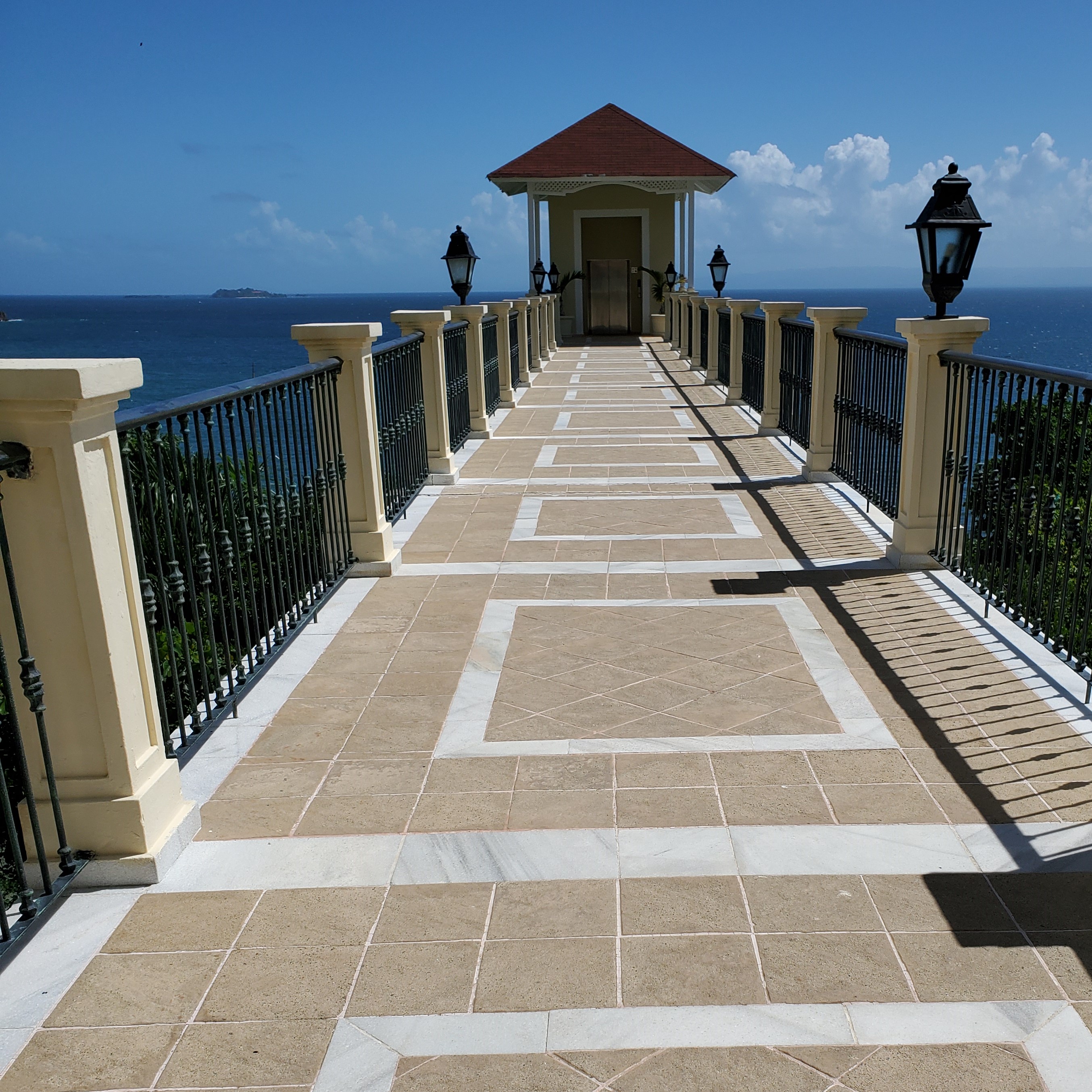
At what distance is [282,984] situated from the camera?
287cm

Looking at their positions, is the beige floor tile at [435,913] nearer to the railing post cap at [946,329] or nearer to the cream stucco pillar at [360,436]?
the cream stucco pillar at [360,436]

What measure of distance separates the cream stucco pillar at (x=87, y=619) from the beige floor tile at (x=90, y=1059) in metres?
0.71

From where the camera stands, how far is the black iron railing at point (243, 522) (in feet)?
12.6

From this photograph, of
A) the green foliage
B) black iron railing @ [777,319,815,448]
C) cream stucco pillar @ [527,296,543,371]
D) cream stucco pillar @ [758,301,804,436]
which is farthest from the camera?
cream stucco pillar @ [527,296,543,371]

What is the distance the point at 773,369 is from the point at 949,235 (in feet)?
19.8

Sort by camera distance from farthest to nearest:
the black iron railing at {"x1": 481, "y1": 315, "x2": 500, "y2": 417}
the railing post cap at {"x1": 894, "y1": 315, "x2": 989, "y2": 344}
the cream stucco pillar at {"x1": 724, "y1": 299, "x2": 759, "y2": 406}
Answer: the cream stucco pillar at {"x1": 724, "y1": 299, "x2": 759, "y2": 406} → the black iron railing at {"x1": 481, "y1": 315, "x2": 500, "y2": 417} → the railing post cap at {"x1": 894, "y1": 315, "x2": 989, "y2": 344}

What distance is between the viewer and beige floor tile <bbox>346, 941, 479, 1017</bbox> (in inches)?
109

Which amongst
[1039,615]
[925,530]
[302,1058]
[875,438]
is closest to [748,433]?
[875,438]

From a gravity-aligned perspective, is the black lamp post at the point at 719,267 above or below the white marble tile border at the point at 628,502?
above

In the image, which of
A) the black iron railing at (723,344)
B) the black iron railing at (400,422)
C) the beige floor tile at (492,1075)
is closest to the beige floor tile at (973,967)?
the beige floor tile at (492,1075)

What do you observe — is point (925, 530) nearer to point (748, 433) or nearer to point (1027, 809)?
point (1027, 809)

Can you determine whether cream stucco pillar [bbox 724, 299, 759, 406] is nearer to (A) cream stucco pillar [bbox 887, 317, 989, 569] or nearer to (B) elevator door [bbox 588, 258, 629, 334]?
(A) cream stucco pillar [bbox 887, 317, 989, 569]

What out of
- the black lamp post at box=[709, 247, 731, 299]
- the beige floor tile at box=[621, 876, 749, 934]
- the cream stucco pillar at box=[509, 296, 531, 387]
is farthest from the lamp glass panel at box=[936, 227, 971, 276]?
the black lamp post at box=[709, 247, 731, 299]

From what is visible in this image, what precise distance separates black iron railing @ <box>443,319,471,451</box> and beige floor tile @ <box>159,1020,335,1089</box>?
8039 millimetres
